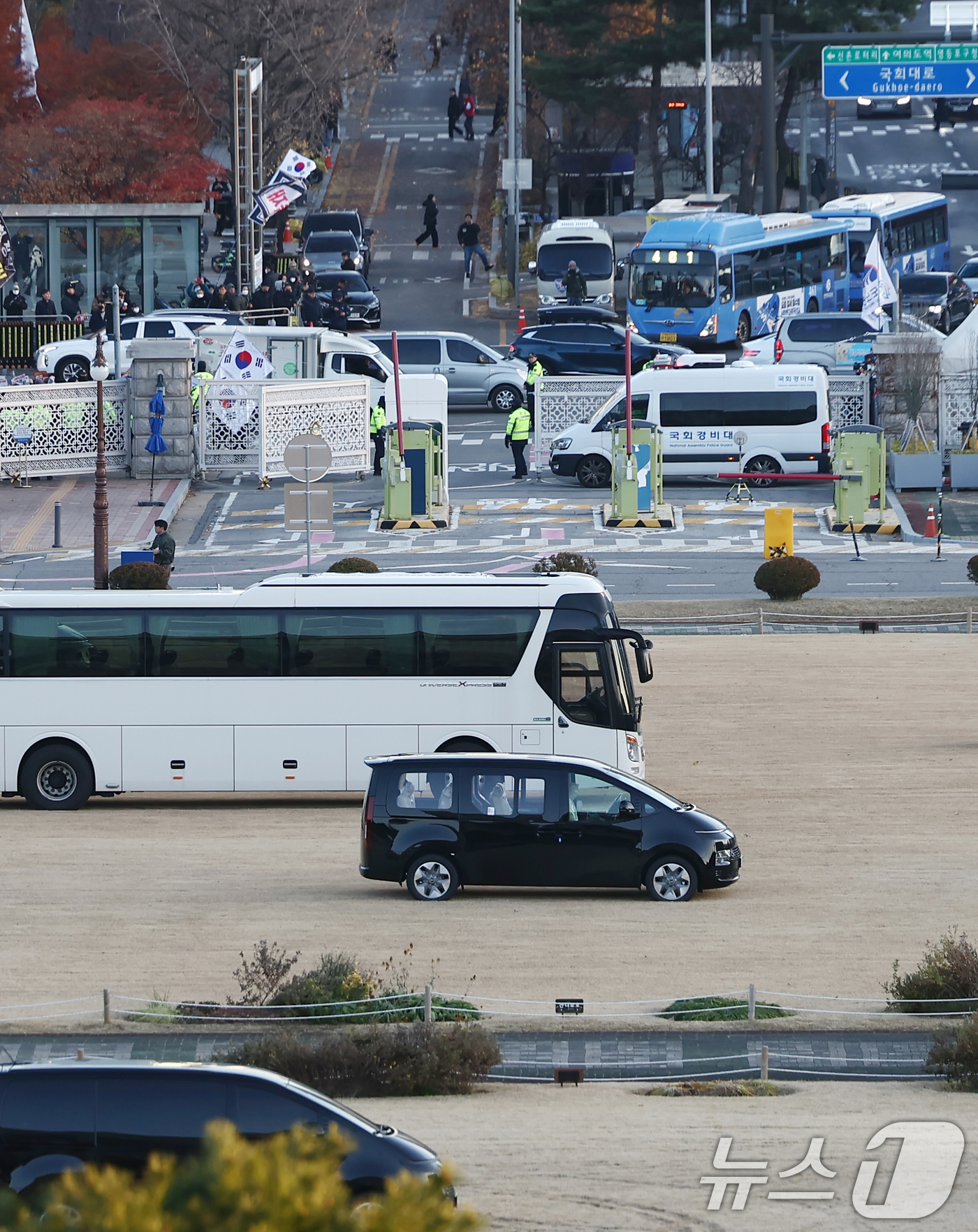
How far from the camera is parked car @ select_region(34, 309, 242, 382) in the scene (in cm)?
4631

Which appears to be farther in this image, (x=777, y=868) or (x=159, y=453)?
(x=159, y=453)

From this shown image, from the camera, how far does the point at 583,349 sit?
4897 cm

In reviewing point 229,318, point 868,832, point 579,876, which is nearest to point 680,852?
point 579,876

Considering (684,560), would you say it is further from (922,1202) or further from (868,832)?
(922,1202)

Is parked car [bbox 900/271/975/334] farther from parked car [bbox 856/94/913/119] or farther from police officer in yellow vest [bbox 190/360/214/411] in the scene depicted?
parked car [bbox 856/94/913/119]

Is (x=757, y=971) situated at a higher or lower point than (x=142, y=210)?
lower

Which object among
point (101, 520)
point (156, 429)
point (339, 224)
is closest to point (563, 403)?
point (156, 429)

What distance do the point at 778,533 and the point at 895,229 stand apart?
96.1 ft

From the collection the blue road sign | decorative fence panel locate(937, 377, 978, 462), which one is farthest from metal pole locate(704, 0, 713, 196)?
decorative fence panel locate(937, 377, 978, 462)

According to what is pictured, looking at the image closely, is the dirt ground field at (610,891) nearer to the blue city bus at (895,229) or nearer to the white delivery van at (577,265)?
the blue city bus at (895,229)

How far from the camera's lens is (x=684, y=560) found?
114 ft

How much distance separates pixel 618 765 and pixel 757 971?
21.2 feet

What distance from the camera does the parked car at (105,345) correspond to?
4631 centimetres

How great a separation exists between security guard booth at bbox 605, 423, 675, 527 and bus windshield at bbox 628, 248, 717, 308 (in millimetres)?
15425
